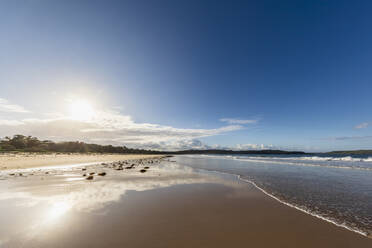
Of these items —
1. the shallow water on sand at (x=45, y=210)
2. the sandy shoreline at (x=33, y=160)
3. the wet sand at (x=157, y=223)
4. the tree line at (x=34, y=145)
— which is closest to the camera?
the wet sand at (x=157, y=223)

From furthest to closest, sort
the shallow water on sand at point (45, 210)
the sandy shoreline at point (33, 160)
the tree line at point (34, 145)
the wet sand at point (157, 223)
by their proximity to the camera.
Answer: the tree line at point (34, 145) → the sandy shoreline at point (33, 160) → the shallow water on sand at point (45, 210) → the wet sand at point (157, 223)

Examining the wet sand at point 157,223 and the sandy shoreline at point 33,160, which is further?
the sandy shoreline at point 33,160

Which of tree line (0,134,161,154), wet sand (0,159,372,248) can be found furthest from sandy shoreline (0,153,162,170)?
tree line (0,134,161,154)

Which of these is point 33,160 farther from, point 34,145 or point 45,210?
point 34,145

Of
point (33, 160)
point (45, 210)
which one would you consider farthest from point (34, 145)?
point (45, 210)

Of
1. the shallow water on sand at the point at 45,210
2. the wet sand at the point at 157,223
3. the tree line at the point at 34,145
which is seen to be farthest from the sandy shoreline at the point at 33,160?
the tree line at the point at 34,145

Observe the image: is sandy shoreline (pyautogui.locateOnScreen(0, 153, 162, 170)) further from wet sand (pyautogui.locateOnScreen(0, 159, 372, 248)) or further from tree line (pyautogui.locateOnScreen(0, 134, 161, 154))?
tree line (pyautogui.locateOnScreen(0, 134, 161, 154))

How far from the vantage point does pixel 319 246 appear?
4.57 m

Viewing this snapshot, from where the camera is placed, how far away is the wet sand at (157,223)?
4664 mm

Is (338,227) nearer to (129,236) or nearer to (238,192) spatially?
(238,192)

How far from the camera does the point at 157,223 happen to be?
584 centimetres

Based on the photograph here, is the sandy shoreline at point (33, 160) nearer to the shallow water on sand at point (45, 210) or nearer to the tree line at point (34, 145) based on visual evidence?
the shallow water on sand at point (45, 210)

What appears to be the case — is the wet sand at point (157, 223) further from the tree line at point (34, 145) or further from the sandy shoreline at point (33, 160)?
the tree line at point (34, 145)

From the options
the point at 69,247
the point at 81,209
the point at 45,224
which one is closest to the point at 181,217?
the point at 69,247
